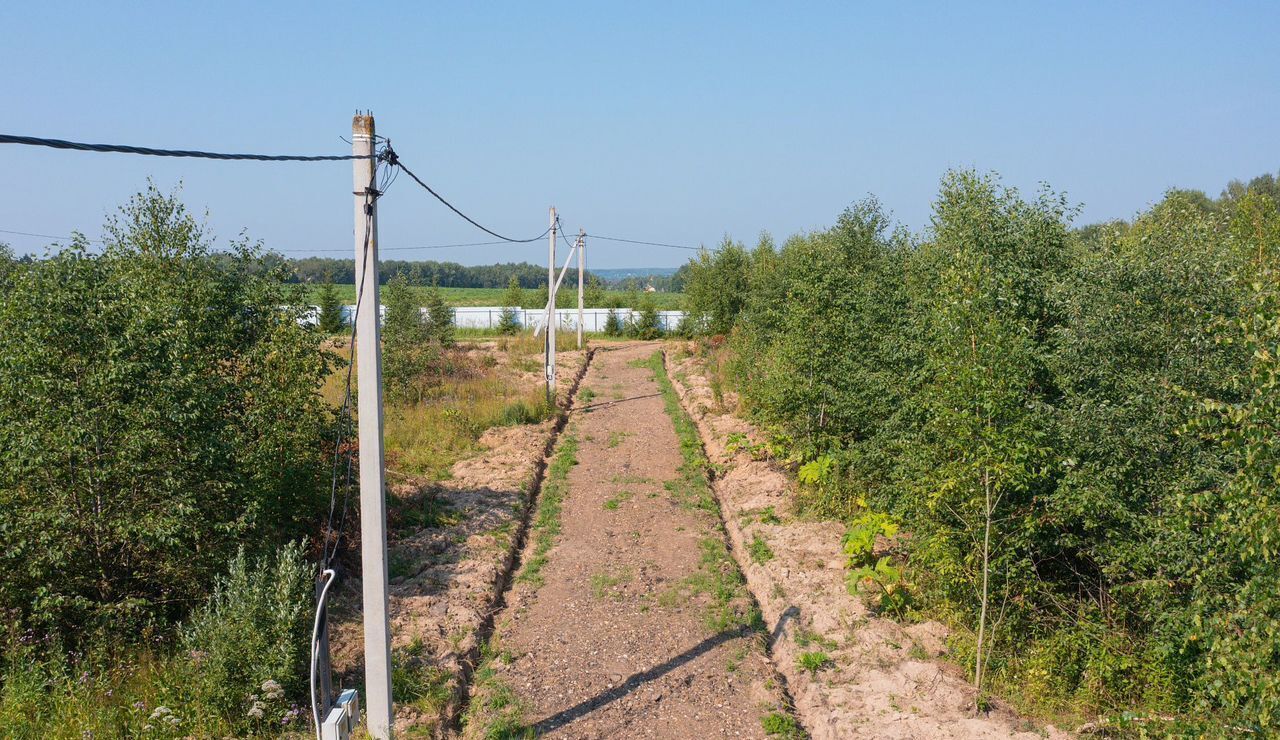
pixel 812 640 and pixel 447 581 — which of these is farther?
pixel 447 581

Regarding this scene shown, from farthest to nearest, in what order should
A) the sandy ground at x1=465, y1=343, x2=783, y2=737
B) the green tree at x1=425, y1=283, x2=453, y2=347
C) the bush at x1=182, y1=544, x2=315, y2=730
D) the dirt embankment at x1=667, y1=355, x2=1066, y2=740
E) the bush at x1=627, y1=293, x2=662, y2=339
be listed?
the bush at x1=627, y1=293, x2=662, y2=339 < the green tree at x1=425, y1=283, x2=453, y2=347 < the sandy ground at x1=465, y1=343, x2=783, y2=737 < the dirt embankment at x1=667, y1=355, x2=1066, y2=740 < the bush at x1=182, y1=544, x2=315, y2=730

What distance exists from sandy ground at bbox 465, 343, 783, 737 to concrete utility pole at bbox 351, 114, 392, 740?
3.94 ft

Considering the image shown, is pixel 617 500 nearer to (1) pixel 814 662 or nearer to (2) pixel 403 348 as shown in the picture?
(1) pixel 814 662

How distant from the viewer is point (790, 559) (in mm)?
11438

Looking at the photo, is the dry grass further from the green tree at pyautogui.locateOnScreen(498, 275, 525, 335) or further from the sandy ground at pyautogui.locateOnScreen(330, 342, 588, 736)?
the green tree at pyautogui.locateOnScreen(498, 275, 525, 335)

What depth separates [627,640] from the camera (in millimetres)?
9281

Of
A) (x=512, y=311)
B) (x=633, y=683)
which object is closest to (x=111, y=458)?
(x=633, y=683)

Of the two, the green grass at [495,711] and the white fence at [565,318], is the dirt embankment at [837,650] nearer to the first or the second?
the green grass at [495,711]

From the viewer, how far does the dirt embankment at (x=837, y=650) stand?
7203 mm

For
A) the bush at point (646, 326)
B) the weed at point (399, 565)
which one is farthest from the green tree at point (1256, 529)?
the bush at point (646, 326)

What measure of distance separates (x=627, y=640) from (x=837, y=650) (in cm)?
230

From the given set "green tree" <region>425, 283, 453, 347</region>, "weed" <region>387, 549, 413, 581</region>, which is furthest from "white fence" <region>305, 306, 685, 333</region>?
"weed" <region>387, 549, 413, 581</region>

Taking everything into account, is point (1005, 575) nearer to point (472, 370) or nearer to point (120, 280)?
point (120, 280)

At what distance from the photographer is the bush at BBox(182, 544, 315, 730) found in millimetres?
6848
